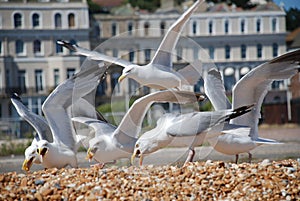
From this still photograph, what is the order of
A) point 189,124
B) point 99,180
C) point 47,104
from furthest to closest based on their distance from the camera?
1. point 47,104
2. point 189,124
3. point 99,180

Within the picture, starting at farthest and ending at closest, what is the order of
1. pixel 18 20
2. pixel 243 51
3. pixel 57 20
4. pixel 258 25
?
pixel 243 51
pixel 258 25
pixel 57 20
pixel 18 20

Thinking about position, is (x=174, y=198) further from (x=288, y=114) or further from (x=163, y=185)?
(x=288, y=114)

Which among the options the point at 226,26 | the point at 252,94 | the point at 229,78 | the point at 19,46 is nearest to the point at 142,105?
the point at 252,94

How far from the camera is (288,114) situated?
3775cm

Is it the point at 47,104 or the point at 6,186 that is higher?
the point at 47,104

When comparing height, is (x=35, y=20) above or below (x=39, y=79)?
above

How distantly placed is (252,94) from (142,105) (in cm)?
180

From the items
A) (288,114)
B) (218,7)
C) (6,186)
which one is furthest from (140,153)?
(218,7)

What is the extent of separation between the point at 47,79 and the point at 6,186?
39.6 metres

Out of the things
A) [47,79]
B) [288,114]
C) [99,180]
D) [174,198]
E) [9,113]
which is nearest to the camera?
[174,198]

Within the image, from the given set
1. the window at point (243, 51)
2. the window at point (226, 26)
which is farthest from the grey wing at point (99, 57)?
the window at point (243, 51)

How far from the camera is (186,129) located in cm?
922

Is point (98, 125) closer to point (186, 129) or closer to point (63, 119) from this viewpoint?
point (63, 119)

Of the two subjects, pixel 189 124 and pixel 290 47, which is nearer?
pixel 189 124
